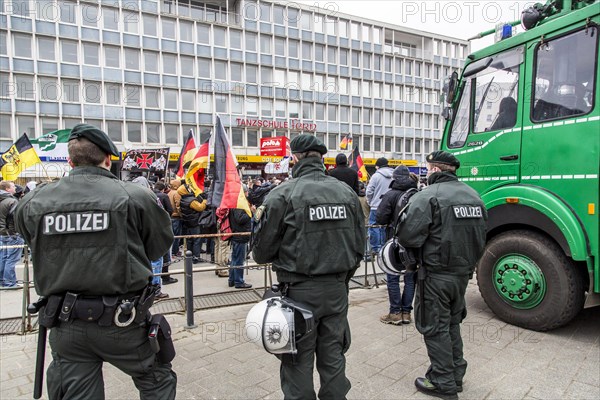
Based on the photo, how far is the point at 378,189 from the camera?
7418mm

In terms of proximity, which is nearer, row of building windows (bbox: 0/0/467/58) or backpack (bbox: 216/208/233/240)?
backpack (bbox: 216/208/233/240)

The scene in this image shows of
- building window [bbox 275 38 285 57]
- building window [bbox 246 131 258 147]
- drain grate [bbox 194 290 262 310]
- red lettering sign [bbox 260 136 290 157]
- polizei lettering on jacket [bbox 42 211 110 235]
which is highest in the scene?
building window [bbox 275 38 285 57]

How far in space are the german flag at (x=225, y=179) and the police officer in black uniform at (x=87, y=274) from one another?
15.1 ft

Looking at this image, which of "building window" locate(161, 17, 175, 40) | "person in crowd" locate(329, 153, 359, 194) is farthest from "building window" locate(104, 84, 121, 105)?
"person in crowd" locate(329, 153, 359, 194)

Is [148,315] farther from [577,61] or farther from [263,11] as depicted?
[263,11]

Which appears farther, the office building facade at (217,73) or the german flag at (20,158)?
the office building facade at (217,73)

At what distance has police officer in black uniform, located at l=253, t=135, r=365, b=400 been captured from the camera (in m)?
2.68

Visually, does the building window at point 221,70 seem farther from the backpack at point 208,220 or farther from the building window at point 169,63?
the backpack at point 208,220

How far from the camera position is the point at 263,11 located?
38031 mm

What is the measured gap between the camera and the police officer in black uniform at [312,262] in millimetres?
2680

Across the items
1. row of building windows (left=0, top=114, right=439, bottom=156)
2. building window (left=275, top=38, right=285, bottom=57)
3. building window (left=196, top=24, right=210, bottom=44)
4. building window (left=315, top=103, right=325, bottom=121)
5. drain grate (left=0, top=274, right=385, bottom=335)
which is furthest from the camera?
building window (left=315, top=103, right=325, bottom=121)

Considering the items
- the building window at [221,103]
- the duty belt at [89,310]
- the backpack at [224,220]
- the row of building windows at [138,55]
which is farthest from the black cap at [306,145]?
the building window at [221,103]

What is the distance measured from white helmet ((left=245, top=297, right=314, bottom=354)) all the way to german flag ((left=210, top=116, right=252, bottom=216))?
455cm

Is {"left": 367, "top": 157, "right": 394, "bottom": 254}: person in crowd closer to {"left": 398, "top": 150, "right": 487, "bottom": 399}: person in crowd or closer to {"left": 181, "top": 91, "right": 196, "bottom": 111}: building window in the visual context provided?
{"left": 398, "top": 150, "right": 487, "bottom": 399}: person in crowd
